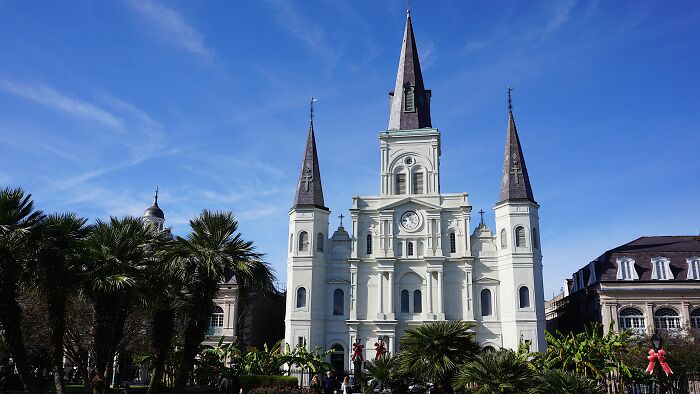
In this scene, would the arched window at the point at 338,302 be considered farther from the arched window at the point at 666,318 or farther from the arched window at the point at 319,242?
the arched window at the point at 666,318

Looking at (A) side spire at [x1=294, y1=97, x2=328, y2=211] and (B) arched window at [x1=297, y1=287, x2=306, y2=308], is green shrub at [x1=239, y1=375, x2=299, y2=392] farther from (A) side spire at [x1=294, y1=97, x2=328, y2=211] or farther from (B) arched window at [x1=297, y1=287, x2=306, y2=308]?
(A) side spire at [x1=294, y1=97, x2=328, y2=211]

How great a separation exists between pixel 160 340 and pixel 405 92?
35303mm

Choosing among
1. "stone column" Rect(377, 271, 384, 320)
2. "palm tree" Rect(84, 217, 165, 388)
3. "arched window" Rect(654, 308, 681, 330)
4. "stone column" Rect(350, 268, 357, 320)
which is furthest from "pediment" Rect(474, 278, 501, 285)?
"palm tree" Rect(84, 217, 165, 388)

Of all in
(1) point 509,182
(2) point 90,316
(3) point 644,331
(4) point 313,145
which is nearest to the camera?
(2) point 90,316

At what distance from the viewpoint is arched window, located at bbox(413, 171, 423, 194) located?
50.1 metres

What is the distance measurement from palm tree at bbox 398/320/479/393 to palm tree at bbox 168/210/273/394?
7.70 metres

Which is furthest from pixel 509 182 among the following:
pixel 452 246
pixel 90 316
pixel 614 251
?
pixel 90 316

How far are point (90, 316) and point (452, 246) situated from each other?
87.1 ft

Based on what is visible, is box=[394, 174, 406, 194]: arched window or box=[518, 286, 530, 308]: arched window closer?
box=[518, 286, 530, 308]: arched window

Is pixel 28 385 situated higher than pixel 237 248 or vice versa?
pixel 237 248

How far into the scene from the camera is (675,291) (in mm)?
44844

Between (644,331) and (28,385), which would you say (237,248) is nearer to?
(28,385)

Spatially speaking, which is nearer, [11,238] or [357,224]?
[11,238]

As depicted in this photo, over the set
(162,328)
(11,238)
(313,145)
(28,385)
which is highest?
(313,145)
